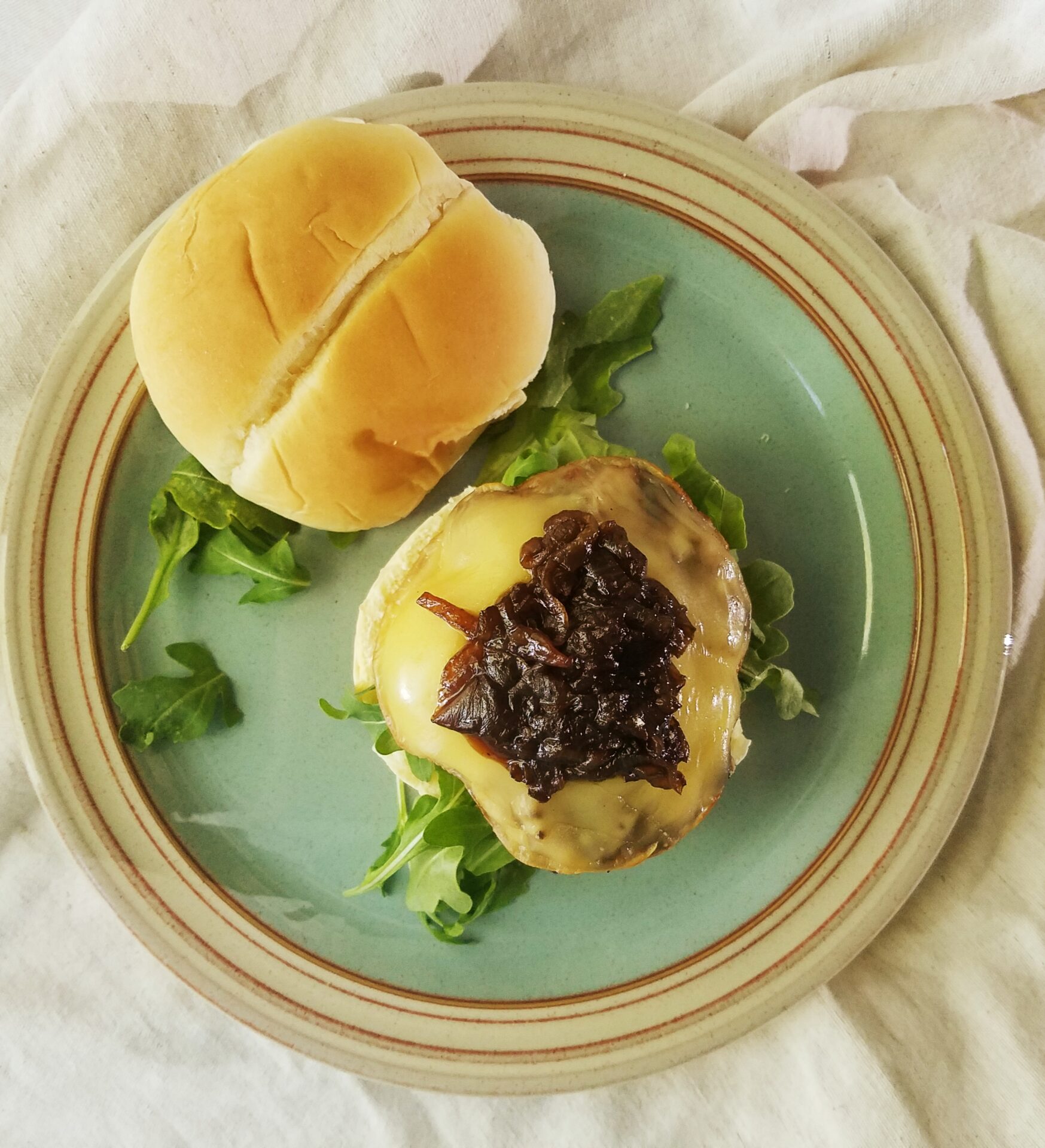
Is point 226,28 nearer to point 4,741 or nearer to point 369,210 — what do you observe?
point 369,210

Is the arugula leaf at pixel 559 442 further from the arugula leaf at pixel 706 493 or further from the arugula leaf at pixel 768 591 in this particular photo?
the arugula leaf at pixel 768 591

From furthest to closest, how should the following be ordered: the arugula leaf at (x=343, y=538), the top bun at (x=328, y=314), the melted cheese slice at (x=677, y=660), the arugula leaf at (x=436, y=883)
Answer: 1. the arugula leaf at (x=343, y=538)
2. the arugula leaf at (x=436, y=883)
3. the top bun at (x=328, y=314)
4. the melted cheese slice at (x=677, y=660)

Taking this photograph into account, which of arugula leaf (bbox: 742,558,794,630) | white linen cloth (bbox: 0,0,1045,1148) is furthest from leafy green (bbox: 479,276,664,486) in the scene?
white linen cloth (bbox: 0,0,1045,1148)

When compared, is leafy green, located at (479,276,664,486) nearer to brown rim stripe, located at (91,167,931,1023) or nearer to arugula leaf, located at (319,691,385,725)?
brown rim stripe, located at (91,167,931,1023)

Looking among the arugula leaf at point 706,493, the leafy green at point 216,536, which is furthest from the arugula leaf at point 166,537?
the arugula leaf at point 706,493

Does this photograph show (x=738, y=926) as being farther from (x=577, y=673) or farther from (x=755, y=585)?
(x=577, y=673)
